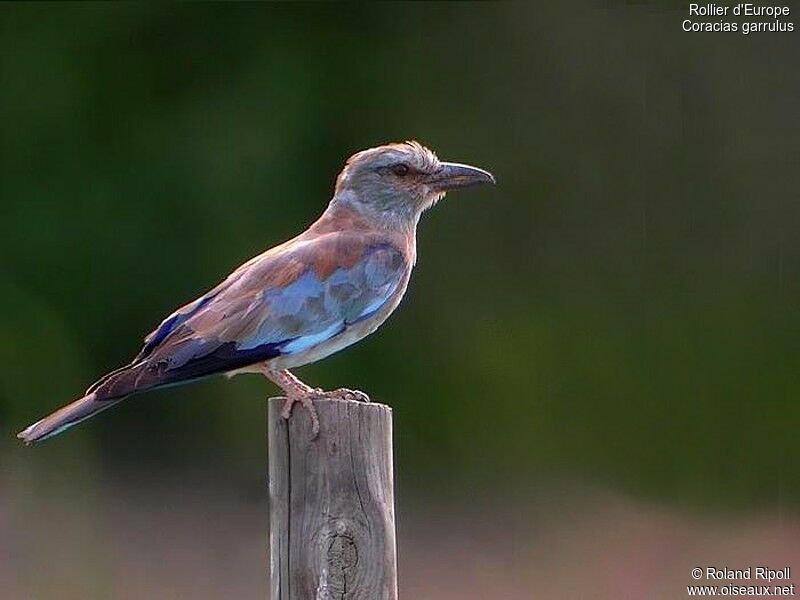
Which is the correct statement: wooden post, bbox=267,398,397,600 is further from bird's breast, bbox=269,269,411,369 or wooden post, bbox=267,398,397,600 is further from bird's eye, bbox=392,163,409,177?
bird's eye, bbox=392,163,409,177

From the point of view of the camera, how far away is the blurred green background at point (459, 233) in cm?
1163

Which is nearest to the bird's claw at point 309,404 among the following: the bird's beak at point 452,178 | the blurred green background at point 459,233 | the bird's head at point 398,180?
the bird's head at point 398,180

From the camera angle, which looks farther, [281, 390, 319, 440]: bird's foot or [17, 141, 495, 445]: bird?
[17, 141, 495, 445]: bird

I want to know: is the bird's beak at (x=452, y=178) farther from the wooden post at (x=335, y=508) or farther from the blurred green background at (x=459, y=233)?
the blurred green background at (x=459, y=233)

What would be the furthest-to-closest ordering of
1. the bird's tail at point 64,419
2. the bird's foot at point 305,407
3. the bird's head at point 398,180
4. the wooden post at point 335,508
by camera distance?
1. the bird's head at point 398,180
2. the bird's tail at point 64,419
3. the bird's foot at point 305,407
4. the wooden post at point 335,508

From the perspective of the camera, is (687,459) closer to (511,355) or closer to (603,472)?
(603,472)

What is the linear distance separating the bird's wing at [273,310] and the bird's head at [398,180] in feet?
0.95

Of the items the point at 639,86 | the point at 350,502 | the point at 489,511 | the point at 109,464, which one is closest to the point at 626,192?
the point at 639,86

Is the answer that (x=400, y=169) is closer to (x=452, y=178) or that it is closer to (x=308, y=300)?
(x=452, y=178)

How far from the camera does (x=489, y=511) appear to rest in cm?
1027

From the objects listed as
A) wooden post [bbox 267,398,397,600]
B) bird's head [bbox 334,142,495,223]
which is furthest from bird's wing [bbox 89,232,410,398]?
wooden post [bbox 267,398,397,600]

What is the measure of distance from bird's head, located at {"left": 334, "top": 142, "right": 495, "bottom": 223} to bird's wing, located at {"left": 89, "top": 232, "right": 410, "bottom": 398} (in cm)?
29

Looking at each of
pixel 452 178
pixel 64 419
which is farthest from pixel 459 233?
pixel 64 419

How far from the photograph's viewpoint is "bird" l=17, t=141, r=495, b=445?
16.4ft
